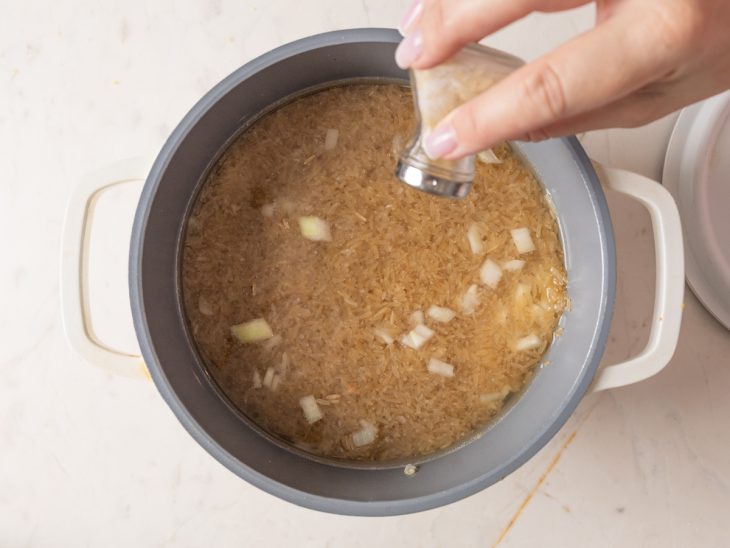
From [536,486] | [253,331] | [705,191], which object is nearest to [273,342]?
[253,331]

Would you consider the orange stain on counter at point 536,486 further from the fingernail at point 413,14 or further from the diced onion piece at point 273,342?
the fingernail at point 413,14

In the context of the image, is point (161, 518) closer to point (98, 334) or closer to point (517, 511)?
point (98, 334)

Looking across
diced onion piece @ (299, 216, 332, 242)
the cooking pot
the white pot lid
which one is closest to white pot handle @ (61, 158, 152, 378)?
the cooking pot

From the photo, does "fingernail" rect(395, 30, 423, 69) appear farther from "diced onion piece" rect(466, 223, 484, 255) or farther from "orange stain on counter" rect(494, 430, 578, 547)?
"orange stain on counter" rect(494, 430, 578, 547)

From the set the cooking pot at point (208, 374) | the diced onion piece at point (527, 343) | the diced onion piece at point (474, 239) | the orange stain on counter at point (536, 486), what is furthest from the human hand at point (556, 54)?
the orange stain on counter at point (536, 486)

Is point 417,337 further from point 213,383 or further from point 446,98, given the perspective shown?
point 446,98

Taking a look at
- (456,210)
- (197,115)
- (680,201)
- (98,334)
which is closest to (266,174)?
(197,115)

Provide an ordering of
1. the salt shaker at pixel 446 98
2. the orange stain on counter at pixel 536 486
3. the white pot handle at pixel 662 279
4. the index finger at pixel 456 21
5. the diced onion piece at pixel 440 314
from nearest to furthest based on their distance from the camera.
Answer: the index finger at pixel 456 21 < the salt shaker at pixel 446 98 < the white pot handle at pixel 662 279 < the diced onion piece at pixel 440 314 < the orange stain on counter at pixel 536 486
